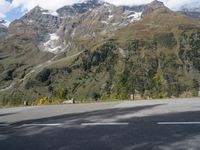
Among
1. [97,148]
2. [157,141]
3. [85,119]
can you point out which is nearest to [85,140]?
[97,148]

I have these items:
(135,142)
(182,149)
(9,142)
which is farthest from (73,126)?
(182,149)

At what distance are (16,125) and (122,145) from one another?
585cm

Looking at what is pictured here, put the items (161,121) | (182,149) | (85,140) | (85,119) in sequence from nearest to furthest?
(182,149), (85,140), (161,121), (85,119)

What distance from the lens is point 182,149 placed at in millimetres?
7984

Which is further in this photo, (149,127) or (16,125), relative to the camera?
(16,125)

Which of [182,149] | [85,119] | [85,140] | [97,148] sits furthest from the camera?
[85,119]

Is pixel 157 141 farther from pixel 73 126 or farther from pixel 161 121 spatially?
pixel 73 126

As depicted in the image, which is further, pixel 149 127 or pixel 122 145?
pixel 149 127

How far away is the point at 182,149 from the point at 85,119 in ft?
19.5

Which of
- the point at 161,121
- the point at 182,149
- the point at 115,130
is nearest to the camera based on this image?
the point at 182,149

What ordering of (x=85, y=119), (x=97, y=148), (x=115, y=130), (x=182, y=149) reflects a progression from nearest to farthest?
1. (x=182, y=149)
2. (x=97, y=148)
3. (x=115, y=130)
4. (x=85, y=119)

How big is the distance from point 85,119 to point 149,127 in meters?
3.34

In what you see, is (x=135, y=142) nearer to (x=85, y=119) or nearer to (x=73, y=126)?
(x=73, y=126)

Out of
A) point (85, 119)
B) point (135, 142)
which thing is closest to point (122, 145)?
point (135, 142)
